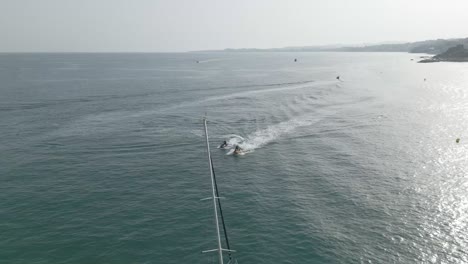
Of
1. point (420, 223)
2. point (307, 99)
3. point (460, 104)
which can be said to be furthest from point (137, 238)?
point (460, 104)

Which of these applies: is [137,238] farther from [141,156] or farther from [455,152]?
[455,152]

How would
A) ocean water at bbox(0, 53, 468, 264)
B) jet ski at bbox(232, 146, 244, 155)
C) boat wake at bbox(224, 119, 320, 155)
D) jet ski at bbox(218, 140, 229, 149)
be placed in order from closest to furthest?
ocean water at bbox(0, 53, 468, 264) < jet ski at bbox(232, 146, 244, 155) < jet ski at bbox(218, 140, 229, 149) < boat wake at bbox(224, 119, 320, 155)

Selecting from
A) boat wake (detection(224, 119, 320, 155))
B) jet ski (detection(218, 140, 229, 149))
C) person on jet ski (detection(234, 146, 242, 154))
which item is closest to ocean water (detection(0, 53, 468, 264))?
boat wake (detection(224, 119, 320, 155))

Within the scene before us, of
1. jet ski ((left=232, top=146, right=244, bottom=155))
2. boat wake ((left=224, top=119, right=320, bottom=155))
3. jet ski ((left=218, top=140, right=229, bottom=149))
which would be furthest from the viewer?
boat wake ((left=224, top=119, right=320, bottom=155))

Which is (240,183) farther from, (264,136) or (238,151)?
(264,136)

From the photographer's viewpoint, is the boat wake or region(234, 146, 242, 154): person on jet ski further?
the boat wake

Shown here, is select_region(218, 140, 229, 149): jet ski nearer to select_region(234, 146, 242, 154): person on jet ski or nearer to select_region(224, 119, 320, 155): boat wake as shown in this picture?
select_region(224, 119, 320, 155): boat wake

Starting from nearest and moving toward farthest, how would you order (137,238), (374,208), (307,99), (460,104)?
(137,238) → (374,208) → (460,104) → (307,99)

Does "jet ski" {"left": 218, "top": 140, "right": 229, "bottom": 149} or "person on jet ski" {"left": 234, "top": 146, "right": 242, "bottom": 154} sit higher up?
"jet ski" {"left": 218, "top": 140, "right": 229, "bottom": 149}
